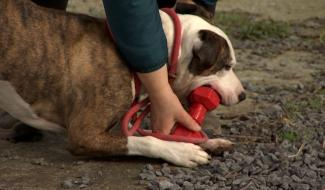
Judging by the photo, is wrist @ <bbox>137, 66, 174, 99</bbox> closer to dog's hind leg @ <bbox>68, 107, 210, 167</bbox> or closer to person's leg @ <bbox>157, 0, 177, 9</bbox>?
dog's hind leg @ <bbox>68, 107, 210, 167</bbox>

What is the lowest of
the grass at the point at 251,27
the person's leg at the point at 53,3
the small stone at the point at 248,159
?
the grass at the point at 251,27

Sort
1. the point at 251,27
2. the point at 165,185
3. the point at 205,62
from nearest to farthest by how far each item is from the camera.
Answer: the point at 165,185, the point at 205,62, the point at 251,27

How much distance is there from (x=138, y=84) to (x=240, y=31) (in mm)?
3468

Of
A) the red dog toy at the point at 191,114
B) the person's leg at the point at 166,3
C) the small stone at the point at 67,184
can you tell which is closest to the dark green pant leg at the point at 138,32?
the red dog toy at the point at 191,114

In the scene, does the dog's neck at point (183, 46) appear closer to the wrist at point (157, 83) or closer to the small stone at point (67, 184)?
the wrist at point (157, 83)

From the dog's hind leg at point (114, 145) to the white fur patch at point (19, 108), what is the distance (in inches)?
8.4

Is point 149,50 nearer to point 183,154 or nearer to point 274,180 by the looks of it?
point 183,154

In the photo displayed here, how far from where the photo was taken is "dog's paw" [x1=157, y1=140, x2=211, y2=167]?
11.4ft

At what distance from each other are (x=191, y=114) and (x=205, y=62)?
274 millimetres

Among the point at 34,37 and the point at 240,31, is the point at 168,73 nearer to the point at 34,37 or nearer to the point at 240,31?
the point at 34,37

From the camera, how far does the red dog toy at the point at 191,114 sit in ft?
11.9

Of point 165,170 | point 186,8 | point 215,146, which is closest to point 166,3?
point 186,8

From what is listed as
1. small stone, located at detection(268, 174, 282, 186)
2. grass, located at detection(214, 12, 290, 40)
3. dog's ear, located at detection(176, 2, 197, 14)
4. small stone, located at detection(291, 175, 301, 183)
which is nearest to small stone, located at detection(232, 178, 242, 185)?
small stone, located at detection(268, 174, 282, 186)

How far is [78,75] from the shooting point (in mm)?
3605
